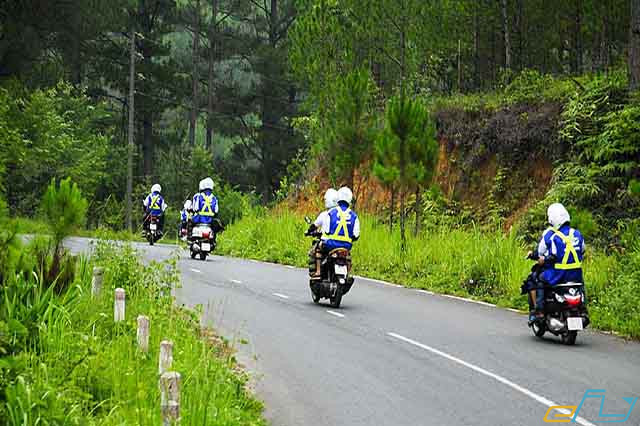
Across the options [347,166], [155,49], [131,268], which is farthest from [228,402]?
[155,49]

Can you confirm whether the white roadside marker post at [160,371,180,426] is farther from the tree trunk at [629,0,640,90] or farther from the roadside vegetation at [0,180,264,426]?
the tree trunk at [629,0,640,90]

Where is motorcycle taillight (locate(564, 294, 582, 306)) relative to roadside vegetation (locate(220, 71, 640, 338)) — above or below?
below

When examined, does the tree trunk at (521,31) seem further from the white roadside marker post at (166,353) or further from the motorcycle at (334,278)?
the white roadside marker post at (166,353)

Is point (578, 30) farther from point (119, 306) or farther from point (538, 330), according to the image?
point (119, 306)

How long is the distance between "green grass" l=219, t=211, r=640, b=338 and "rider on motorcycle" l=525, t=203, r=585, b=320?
1720 millimetres

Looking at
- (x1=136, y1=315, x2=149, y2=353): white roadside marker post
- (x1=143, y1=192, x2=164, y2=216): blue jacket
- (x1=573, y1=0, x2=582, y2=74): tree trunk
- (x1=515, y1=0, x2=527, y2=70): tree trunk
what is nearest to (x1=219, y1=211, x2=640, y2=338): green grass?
(x1=143, y1=192, x2=164, y2=216): blue jacket

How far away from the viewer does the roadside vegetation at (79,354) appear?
7680mm

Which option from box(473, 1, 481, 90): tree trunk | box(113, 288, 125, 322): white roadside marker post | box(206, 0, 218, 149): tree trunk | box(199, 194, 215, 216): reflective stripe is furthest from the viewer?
box(206, 0, 218, 149): tree trunk

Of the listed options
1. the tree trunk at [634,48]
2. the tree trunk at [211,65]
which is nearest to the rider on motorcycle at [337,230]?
the tree trunk at [634,48]

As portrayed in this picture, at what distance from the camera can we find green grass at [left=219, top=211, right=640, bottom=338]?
16203mm

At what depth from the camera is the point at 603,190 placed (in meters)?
24.6

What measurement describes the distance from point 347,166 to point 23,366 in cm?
2276

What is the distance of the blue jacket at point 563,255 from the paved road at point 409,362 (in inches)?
37.7

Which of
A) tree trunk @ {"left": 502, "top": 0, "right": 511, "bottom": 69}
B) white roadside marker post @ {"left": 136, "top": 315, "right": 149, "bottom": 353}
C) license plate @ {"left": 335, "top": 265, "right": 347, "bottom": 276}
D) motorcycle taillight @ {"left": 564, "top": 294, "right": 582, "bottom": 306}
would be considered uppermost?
tree trunk @ {"left": 502, "top": 0, "right": 511, "bottom": 69}
